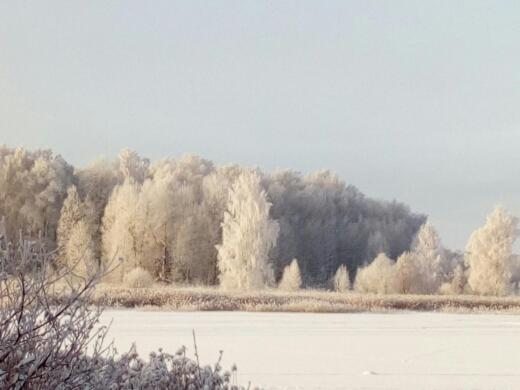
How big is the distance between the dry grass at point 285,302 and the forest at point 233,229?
185 inches

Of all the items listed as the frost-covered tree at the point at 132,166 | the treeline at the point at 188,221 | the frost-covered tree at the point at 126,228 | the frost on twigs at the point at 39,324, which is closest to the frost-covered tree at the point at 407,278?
the treeline at the point at 188,221

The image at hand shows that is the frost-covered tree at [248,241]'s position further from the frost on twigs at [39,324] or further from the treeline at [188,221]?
the frost on twigs at [39,324]

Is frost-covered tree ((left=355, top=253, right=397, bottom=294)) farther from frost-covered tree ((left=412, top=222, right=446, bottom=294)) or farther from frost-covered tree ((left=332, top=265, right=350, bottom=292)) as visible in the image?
frost-covered tree ((left=412, top=222, right=446, bottom=294))

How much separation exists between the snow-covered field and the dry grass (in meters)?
1.68

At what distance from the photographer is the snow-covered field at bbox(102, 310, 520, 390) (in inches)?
368

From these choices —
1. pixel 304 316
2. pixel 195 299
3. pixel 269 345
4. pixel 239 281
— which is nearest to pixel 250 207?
pixel 239 281

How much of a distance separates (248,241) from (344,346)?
2184 centimetres

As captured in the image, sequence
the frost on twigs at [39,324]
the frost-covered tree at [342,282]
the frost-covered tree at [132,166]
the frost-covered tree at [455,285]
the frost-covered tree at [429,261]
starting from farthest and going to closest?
the frost-covered tree at [132,166] < the frost-covered tree at [342,282] < the frost-covered tree at [429,261] < the frost-covered tree at [455,285] < the frost on twigs at [39,324]

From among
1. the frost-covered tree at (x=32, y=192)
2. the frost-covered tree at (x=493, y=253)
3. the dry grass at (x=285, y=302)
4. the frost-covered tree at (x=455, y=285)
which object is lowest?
the dry grass at (x=285, y=302)

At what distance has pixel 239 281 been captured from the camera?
34.0 meters

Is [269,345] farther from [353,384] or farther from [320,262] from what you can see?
[320,262]

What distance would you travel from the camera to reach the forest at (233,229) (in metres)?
34.8

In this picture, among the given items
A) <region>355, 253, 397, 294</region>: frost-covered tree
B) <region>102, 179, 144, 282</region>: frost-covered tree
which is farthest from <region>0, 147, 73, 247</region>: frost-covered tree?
<region>355, 253, 397, 294</region>: frost-covered tree

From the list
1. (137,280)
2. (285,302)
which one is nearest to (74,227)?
(137,280)
